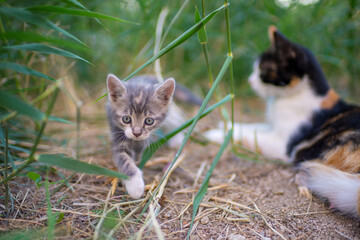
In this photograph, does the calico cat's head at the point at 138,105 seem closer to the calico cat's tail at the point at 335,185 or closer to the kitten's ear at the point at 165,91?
the kitten's ear at the point at 165,91

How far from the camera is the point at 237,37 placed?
3.11 meters

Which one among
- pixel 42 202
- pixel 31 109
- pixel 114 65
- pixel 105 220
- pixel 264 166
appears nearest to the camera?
pixel 31 109

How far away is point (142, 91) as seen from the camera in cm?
169

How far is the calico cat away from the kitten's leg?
0.99 m

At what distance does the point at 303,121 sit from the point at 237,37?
1488 millimetres

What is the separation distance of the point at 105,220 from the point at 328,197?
1304 mm

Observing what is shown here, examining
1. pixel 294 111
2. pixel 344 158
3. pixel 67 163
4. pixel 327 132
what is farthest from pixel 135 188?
pixel 294 111

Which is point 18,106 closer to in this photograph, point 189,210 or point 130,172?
point 130,172

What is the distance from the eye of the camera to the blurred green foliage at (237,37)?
2.66 metres

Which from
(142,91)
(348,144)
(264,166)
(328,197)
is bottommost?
(264,166)

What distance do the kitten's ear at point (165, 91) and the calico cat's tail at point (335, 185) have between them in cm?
110

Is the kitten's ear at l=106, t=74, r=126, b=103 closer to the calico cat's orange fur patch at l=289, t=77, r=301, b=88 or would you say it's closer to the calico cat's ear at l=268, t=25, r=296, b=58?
the calico cat's ear at l=268, t=25, r=296, b=58

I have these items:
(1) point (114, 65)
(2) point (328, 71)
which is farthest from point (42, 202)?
(2) point (328, 71)

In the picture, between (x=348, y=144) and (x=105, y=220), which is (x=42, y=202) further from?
(x=348, y=144)
